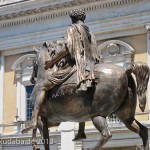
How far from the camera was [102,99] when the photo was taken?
201 inches

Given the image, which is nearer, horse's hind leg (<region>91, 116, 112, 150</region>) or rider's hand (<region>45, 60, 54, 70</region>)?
horse's hind leg (<region>91, 116, 112, 150</region>)

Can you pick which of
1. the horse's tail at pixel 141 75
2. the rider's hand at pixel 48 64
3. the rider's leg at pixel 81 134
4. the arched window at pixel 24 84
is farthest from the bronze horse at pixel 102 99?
the arched window at pixel 24 84

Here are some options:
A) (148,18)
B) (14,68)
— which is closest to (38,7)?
(14,68)

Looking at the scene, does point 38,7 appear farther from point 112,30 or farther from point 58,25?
point 112,30

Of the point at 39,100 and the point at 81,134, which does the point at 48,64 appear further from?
the point at 81,134

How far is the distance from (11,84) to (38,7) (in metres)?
3.58

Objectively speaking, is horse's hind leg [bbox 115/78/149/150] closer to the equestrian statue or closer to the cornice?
the equestrian statue

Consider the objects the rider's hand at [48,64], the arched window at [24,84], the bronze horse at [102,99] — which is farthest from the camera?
the arched window at [24,84]

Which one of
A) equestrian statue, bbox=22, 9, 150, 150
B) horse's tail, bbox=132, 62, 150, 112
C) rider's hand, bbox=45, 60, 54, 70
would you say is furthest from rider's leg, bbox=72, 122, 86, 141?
horse's tail, bbox=132, 62, 150, 112

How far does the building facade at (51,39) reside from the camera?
20.3 meters

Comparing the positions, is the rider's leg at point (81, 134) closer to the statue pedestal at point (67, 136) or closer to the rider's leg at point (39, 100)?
the rider's leg at point (39, 100)

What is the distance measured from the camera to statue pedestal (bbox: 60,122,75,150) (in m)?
21.1

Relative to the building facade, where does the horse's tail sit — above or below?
below

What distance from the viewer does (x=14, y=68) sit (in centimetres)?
2320
